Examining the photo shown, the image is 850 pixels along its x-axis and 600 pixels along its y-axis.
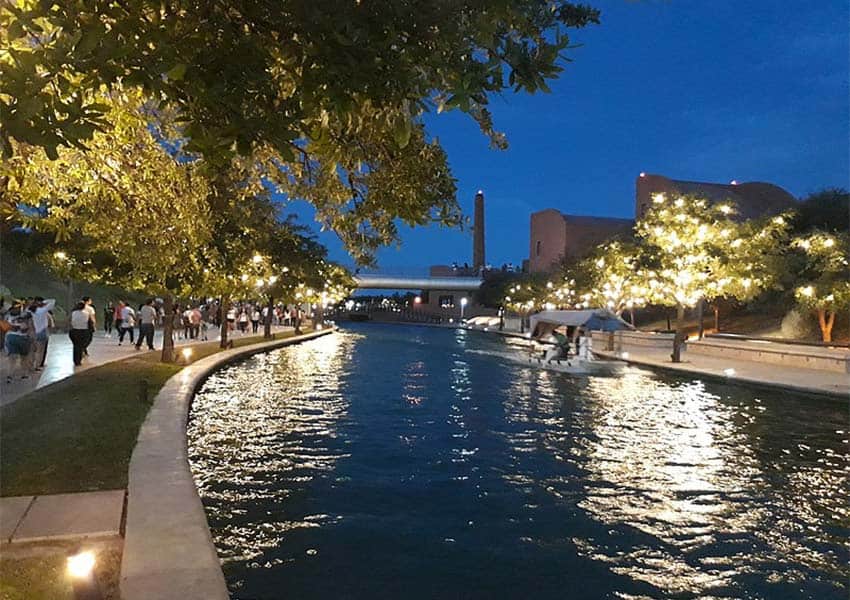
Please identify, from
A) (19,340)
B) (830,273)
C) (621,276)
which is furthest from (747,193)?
(19,340)

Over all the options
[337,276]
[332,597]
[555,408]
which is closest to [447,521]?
[332,597]

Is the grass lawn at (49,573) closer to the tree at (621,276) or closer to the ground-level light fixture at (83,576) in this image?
the ground-level light fixture at (83,576)

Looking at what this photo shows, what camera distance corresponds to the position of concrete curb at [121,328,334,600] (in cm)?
496

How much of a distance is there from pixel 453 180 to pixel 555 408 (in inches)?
418

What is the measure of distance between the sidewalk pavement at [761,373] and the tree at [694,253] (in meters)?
2.06

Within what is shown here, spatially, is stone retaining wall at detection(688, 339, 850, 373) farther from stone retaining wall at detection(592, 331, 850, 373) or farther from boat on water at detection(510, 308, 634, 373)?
boat on water at detection(510, 308, 634, 373)

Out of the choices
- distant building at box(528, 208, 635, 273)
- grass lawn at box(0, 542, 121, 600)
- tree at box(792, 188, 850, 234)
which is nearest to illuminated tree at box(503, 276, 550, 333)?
distant building at box(528, 208, 635, 273)

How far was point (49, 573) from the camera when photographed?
5.13 meters

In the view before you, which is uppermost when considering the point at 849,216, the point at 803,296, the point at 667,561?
the point at 849,216

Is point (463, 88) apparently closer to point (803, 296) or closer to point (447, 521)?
point (447, 521)

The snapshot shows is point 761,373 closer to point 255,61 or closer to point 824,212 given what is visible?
point 255,61

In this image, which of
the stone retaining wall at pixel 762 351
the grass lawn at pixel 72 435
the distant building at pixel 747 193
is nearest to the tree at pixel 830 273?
the stone retaining wall at pixel 762 351

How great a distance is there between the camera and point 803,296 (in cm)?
2953

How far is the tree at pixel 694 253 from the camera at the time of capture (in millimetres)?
30484
